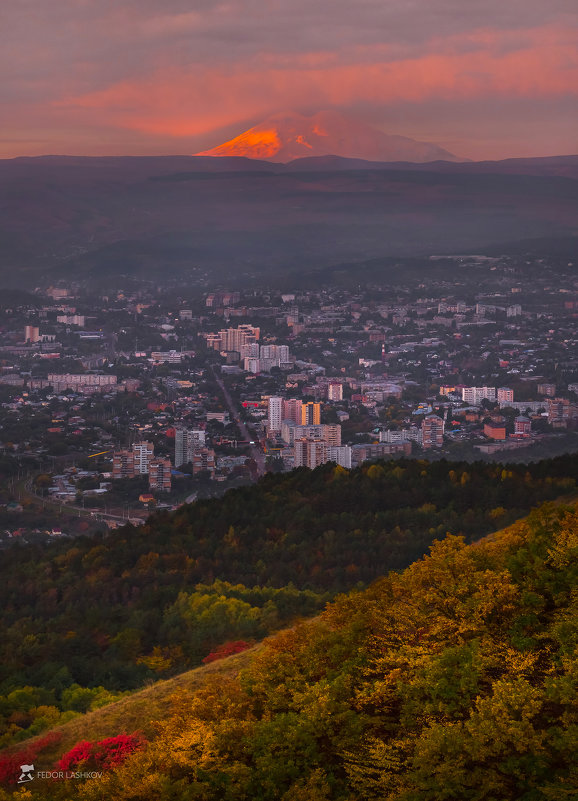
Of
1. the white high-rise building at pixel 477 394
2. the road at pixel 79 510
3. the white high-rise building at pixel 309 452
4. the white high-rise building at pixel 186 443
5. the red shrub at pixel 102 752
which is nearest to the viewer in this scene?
the red shrub at pixel 102 752

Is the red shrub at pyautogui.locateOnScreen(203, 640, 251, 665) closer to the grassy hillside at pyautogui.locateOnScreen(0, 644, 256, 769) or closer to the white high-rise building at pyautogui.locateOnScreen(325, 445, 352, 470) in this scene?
the grassy hillside at pyautogui.locateOnScreen(0, 644, 256, 769)

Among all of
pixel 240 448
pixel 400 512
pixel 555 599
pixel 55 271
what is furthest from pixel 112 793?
pixel 55 271

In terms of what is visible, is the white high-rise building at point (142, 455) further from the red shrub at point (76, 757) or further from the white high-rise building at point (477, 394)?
the red shrub at point (76, 757)

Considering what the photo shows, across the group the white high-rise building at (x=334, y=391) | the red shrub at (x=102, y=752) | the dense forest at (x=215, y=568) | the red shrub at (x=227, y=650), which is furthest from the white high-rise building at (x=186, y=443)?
the red shrub at (x=102, y=752)

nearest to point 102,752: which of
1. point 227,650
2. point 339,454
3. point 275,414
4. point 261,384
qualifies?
point 227,650

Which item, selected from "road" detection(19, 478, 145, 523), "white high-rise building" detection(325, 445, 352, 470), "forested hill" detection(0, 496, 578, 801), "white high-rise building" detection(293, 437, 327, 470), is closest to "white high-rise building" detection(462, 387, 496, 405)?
"white high-rise building" detection(325, 445, 352, 470)

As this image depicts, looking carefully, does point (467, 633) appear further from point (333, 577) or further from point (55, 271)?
point (55, 271)
